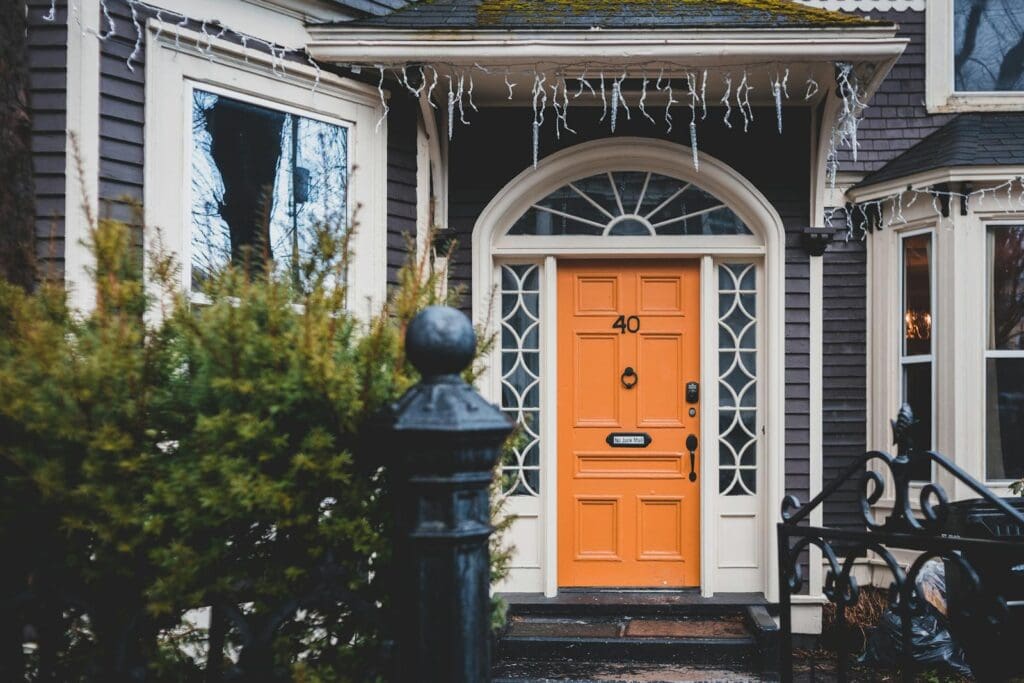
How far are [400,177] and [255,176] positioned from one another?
3.18ft

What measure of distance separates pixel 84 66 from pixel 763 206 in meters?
4.26

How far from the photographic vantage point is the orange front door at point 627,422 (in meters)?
6.55

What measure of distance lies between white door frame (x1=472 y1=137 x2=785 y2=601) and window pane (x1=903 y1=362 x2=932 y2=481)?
4.32 feet

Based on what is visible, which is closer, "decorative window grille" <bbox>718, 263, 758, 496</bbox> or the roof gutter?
the roof gutter

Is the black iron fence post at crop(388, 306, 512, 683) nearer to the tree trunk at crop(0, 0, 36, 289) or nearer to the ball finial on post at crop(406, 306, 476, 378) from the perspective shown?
the ball finial on post at crop(406, 306, 476, 378)

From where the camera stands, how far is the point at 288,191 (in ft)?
17.2

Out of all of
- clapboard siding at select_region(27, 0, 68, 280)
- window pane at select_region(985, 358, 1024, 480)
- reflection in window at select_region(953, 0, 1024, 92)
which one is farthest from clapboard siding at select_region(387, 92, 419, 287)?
reflection in window at select_region(953, 0, 1024, 92)

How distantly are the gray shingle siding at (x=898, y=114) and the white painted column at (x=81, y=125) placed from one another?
213 inches

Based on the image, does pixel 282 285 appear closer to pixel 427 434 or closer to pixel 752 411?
pixel 427 434

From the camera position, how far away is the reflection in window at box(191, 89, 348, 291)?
4.86 meters

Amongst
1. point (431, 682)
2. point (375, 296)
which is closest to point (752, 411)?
point (375, 296)

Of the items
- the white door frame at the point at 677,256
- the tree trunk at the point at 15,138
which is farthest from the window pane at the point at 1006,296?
the tree trunk at the point at 15,138

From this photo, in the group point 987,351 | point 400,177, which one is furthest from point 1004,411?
point 400,177

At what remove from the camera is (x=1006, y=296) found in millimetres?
6844
